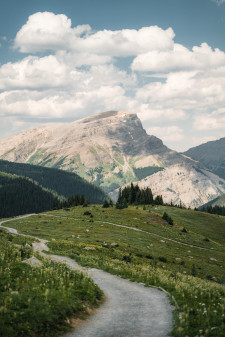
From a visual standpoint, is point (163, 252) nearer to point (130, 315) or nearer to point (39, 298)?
point (130, 315)

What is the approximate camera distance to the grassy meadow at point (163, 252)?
16.3 metres

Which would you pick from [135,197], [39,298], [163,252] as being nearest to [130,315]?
[39,298]

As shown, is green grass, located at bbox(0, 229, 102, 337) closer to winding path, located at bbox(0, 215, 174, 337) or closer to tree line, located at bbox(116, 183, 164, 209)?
winding path, located at bbox(0, 215, 174, 337)

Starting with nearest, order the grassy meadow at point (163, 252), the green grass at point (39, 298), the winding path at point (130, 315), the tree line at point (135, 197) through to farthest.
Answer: the green grass at point (39, 298) < the winding path at point (130, 315) < the grassy meadow at point (163, 252) < the tree line at point (135, 197)

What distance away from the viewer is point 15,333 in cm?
1214

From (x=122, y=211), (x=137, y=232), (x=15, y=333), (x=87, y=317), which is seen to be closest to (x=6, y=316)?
(x=15, y=333)

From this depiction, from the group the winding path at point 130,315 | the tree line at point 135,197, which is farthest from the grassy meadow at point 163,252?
the tree line at point 135,197

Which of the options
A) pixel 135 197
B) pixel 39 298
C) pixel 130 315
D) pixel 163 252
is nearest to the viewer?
pixel 39 298

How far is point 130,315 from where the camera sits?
1645 centimetres

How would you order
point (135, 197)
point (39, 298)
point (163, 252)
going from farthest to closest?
point (135, 197), point (163, 252), point (39, 298)

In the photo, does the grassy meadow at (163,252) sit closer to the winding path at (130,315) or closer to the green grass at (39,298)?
the winding path at (130,315)

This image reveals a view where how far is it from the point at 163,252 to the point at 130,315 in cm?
4091

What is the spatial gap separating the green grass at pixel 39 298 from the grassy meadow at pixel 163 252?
566 centimetres

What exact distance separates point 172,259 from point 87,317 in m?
37.0
